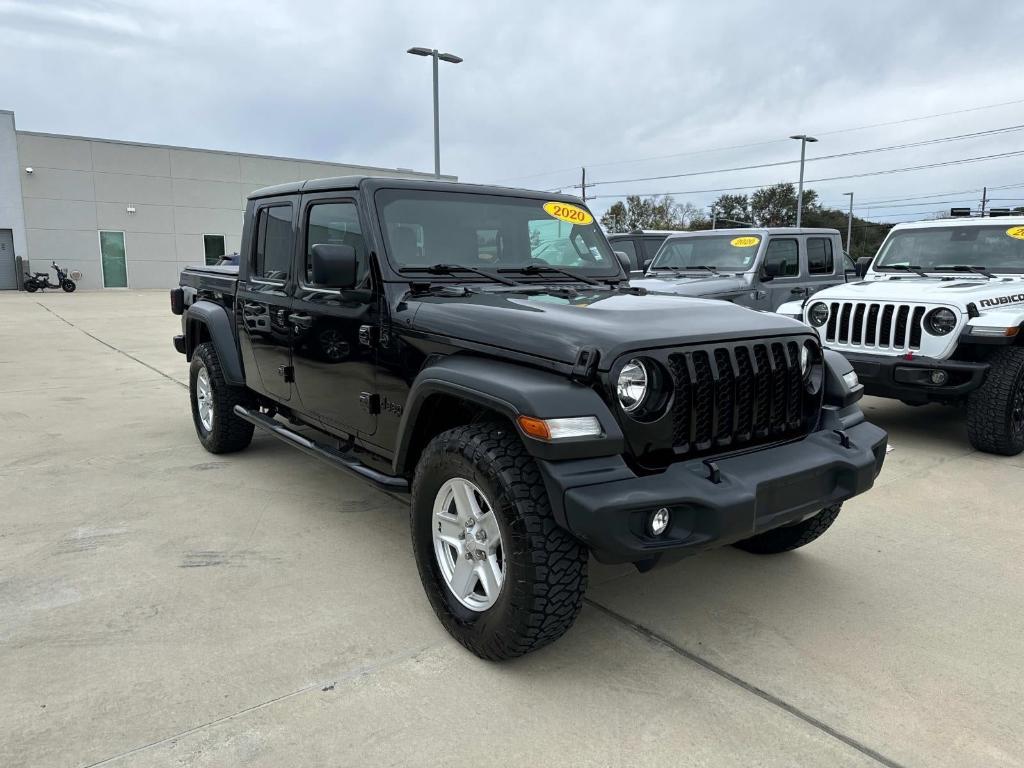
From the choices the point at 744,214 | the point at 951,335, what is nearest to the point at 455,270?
the point at 951,335

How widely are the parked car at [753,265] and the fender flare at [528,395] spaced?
19.9 feet

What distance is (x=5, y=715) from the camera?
235cm

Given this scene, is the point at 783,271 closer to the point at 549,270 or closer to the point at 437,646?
the point at 549,270

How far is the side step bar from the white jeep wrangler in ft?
13.4

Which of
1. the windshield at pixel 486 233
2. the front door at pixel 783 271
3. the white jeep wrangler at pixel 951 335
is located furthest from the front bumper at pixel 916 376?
the front door at pixel 783 271

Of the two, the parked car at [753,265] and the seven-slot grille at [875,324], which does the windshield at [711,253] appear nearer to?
the parked car at [753,265]

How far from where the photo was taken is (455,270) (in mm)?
3482

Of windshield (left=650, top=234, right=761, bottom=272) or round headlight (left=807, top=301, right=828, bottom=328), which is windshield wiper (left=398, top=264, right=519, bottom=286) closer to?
round headlight (left=807, top=301, right=828, bottom=328)

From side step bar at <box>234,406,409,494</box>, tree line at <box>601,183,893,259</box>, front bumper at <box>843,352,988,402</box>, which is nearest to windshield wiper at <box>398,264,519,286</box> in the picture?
side step bar at <box>234,406,409,494</box>

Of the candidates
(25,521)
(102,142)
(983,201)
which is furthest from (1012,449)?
(983,201)

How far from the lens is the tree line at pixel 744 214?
58.6 m

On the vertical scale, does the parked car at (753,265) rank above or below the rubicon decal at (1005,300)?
above

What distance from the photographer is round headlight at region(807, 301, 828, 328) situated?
20.4 feet

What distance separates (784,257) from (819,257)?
674 millimetres
